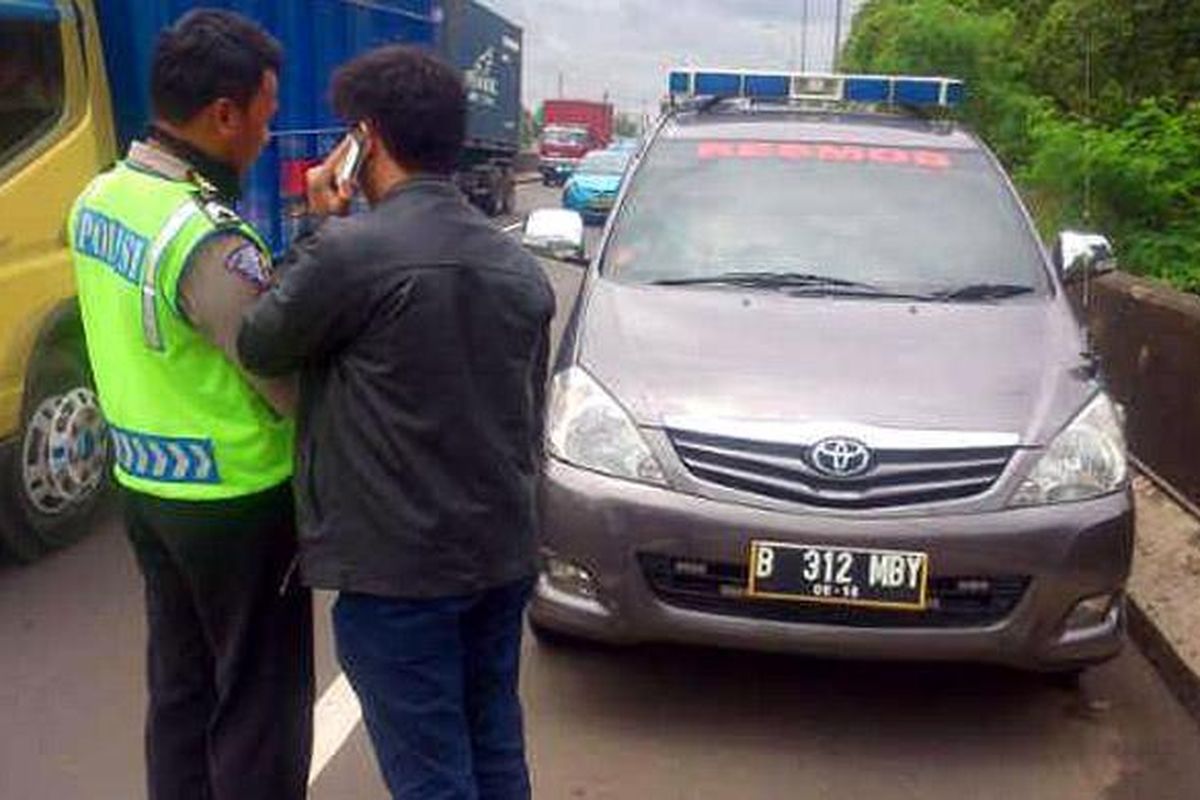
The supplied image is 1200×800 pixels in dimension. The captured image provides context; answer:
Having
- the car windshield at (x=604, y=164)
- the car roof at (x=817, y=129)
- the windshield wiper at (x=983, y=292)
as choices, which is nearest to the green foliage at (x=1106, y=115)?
the car roof at (x=817, y=129)

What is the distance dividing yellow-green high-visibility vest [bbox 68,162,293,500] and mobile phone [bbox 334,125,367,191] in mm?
225

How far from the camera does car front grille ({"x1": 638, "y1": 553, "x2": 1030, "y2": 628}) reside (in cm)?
399

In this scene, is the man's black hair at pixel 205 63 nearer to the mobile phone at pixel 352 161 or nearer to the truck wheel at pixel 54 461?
the mobile phone at pixel 352 161

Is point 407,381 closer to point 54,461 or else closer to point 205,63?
point 205,63

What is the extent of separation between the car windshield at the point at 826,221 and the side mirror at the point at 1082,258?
152 millimetres

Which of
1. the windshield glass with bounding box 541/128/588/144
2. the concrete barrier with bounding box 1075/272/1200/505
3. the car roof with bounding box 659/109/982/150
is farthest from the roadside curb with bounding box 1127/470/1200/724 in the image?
the windshield glass with bounding box 541/128/588/144

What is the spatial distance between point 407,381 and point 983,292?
2.87 meters

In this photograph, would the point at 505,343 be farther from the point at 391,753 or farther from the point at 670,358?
the point at 670,358

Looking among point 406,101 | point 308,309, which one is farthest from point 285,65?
point 308,309

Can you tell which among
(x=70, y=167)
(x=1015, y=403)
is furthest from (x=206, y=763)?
(x=70, y=167)

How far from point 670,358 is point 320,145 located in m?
5.21

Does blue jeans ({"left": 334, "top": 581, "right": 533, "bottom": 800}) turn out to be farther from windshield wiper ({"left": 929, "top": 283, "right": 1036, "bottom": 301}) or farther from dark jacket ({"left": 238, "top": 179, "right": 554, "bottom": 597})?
windshield wiper ({"left": 929, "top": 283, "right": 1036, "bottom": 301})

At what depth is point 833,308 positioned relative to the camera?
4738 mm

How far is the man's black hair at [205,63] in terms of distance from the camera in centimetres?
263
